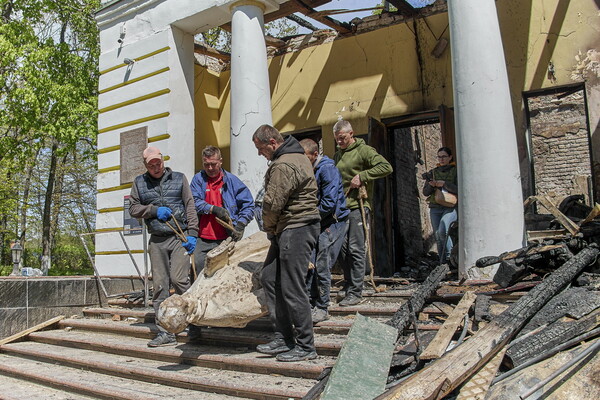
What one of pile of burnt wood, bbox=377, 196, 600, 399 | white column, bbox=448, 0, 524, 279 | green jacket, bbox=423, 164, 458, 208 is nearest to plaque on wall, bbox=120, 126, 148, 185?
green jacket, bbox=423, 164, 458, 208

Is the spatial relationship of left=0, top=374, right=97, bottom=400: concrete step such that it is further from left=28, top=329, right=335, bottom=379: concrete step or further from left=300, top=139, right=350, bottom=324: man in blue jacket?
left=300, top=139, right=350, bottom=324: man in blue jacket

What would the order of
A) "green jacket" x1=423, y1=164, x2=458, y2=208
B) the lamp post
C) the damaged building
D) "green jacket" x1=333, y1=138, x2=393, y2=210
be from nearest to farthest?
the damaged building → "green jacket" x1=333, y1=138, x2=393, y2=210 → "green jacket" x1=423, y1=164, x2=458, y2=208 → the lamp post

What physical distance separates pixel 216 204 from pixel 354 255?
1.54 m

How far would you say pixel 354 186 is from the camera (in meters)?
5.92

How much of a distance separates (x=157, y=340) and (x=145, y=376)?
69cm

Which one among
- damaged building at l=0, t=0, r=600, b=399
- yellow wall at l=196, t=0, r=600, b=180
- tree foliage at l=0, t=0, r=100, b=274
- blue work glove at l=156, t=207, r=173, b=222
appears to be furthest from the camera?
tree foliage at l=0, t=0, r=100, b=274

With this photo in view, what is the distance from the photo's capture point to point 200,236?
5820mm

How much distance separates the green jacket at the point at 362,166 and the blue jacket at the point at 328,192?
0.53 meters

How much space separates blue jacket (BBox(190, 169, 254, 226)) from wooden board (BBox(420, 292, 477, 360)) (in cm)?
234

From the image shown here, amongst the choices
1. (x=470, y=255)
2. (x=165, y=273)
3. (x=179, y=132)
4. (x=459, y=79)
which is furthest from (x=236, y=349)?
(x=179, y=132)

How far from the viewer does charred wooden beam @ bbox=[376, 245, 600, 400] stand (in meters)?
2.95

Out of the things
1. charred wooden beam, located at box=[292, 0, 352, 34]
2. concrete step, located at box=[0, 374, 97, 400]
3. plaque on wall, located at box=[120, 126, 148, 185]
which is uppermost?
charred wooden beam, located at box=[292, 0, 352, 34]

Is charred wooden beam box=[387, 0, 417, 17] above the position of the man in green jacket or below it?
above

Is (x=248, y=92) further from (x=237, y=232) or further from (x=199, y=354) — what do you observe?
(x=199, y=354)
